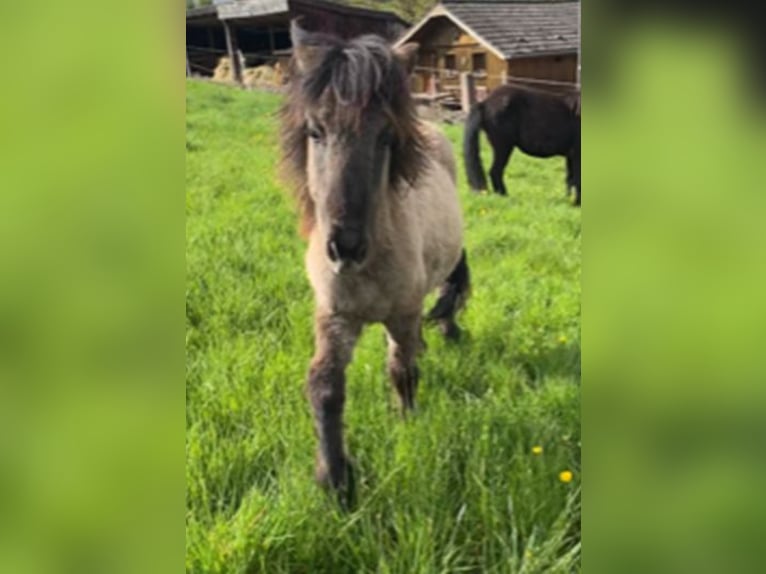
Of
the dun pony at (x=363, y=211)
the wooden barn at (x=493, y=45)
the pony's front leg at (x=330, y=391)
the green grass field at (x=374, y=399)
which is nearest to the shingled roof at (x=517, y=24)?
the wooden barn at (x=493, y=45)

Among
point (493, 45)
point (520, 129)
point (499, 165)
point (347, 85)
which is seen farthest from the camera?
point (499, 165)

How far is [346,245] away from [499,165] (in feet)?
1.58

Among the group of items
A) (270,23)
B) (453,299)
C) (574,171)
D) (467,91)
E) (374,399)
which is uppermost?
(270,23)

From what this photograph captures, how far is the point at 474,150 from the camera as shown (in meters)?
1.43

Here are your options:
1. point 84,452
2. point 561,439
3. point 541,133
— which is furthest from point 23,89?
point 561,439

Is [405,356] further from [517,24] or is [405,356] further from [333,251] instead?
[517,24]

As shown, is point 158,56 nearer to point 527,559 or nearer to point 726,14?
point 726,14

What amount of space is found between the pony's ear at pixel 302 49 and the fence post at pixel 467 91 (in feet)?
0.88

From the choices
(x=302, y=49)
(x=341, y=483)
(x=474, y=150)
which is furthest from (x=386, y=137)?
(x=341, y=483)

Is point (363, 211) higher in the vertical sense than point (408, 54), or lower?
lower

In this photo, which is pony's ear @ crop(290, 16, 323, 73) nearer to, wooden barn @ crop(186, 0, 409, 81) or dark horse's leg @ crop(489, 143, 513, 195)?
wooden barn @ crop(186, 0, 409, 81)

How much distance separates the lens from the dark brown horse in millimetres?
1272

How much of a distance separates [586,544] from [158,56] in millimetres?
727

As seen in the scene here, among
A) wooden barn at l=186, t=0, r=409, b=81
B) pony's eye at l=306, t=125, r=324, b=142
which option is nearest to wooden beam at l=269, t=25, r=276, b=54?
wooden barn at l=186, t=0, r=409, b=81
